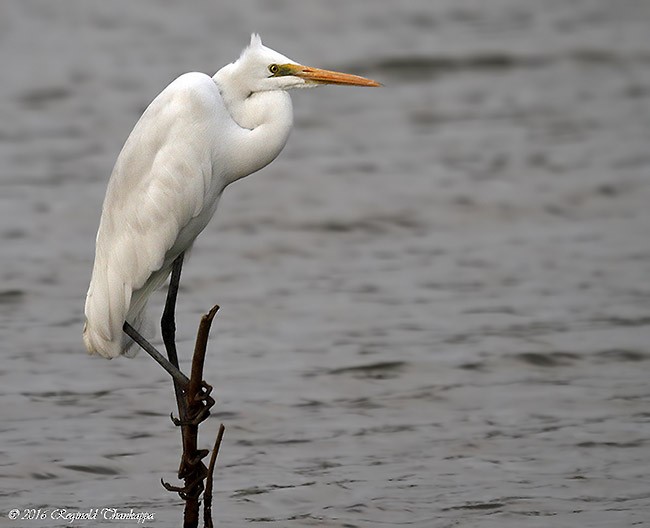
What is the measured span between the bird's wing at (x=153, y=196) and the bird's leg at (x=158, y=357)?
0.16 ft

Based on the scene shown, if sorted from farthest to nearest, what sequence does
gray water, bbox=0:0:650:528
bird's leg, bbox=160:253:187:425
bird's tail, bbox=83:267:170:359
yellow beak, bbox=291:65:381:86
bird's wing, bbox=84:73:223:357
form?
gray water, bbox=0:0:650:528 → bird's leg, bbox=160:253:187:425 → bird's tail, bbox=83:267:170:359 → bird's wing, bbox=84:73:223:357 → yellow beak, bbox=291:65:381:86

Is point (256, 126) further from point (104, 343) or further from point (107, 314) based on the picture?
point (104, 343)

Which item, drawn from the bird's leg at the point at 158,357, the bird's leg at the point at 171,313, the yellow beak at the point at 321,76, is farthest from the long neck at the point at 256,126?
the bird's leg at the point at 158,357

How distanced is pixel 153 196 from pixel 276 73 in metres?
0.80

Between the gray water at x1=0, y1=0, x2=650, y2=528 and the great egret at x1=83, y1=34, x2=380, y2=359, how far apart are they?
1167 millimetres

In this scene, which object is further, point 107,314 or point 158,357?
point 107,314

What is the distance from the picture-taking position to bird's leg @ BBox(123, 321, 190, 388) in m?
5.70

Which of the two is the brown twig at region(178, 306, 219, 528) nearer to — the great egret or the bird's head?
the great egret

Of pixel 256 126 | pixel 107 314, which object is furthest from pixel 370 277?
pixel 256 126

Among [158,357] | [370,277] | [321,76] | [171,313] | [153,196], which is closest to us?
[321,76]

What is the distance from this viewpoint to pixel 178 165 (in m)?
5.73

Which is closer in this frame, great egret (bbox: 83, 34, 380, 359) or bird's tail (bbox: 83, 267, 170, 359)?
great egret (bbox: 83, 34, 380, 359)

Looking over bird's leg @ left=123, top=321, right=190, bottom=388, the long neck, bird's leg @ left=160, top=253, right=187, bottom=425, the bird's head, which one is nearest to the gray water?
bird's leg @ left=160, top=253, right=187, bottom=425

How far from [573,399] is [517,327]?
1.16 metres
